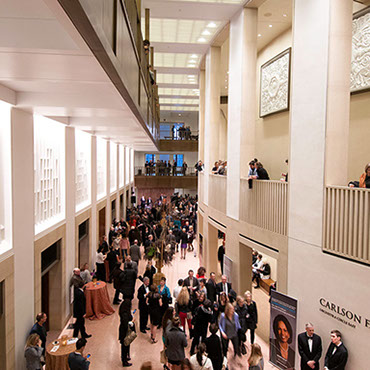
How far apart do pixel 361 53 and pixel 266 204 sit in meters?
4.36

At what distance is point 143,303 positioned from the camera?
900 centimetres

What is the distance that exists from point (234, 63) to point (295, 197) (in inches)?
220

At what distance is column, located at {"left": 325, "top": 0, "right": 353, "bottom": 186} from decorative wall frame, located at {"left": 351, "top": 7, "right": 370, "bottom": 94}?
6.93ft

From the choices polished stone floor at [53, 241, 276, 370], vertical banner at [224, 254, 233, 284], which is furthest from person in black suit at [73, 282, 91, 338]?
vertical banner at [224, 254, 233, 284]

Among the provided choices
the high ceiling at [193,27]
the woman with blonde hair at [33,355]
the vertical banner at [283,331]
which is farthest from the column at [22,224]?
the high ceiling at [193,27]

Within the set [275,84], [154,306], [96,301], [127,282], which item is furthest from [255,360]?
[275,84]

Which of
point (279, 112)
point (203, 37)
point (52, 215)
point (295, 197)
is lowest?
point (52, 215)

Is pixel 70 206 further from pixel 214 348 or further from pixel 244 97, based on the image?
pixel 244 97

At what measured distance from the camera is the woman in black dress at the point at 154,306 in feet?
27.9

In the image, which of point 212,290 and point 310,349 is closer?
point 310,349

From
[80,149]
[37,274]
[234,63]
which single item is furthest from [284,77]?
[37,274]

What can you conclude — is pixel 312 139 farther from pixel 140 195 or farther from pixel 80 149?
pixel 140 195

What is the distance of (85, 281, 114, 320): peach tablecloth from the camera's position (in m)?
9.91

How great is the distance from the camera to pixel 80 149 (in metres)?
12.1
